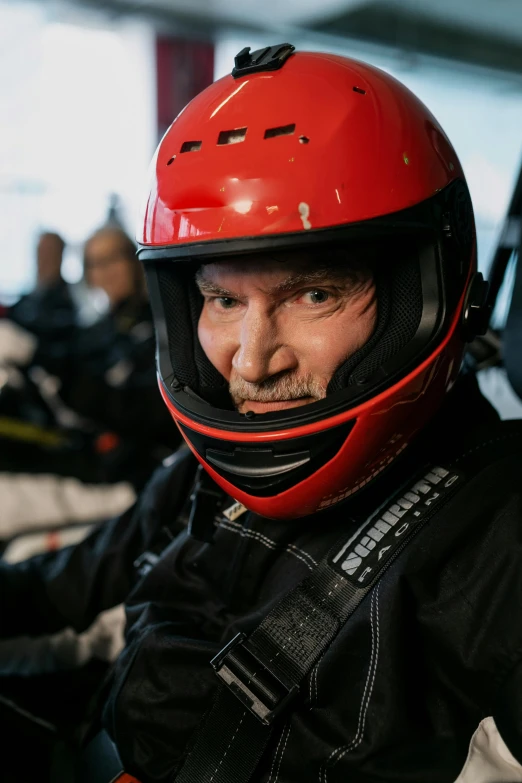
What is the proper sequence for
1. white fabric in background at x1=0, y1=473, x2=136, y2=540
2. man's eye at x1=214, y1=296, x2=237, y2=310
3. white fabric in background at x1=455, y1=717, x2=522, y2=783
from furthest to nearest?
white fabric in background at x1=0, y1=473, x2=136, y2=540, man's eye at x1=214, y1=296, x2=237, y2=310, white fabric in background at x1=455, y1=717, x2=522, y2=783

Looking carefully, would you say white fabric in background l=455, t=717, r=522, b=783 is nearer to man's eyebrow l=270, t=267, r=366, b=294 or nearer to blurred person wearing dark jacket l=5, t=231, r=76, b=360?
man's eyebrow l=270, t=267, r=366, b=294

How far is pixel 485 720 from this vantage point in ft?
2.08

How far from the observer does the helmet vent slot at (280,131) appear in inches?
28.3

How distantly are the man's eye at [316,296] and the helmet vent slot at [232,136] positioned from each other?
0.58ft

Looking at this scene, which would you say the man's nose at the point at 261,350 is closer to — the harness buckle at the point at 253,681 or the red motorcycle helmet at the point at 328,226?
the red motorcycle helmet at the point at 328,226

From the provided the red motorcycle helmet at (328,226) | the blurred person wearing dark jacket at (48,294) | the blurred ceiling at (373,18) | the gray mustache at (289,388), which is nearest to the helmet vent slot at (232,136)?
the red motorcycle helmet at (328,226)

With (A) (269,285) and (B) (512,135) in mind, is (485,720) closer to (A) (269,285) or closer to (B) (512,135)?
(A) (269,285)

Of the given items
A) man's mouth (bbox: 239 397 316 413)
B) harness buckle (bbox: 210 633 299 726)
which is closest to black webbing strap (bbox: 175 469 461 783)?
harness buckle (bbox: 210 633 299 726)

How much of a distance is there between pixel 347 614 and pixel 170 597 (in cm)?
Result: 28

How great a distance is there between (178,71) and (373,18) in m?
1.00

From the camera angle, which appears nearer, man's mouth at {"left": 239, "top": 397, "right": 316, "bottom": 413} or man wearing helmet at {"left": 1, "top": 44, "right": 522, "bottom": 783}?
man wearing helmet at {"left": 1, "top": 44, "right": 522, "bottom": 783}

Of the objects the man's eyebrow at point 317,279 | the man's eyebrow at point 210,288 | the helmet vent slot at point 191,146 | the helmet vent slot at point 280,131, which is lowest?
the man's eyebrow at point 210,288

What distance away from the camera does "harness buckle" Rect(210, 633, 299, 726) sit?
27.1 inches

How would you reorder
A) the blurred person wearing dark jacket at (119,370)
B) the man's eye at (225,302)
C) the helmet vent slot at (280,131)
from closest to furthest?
1. the helmet vent slot at (280,131)
2. the man's eye at (225,302)
3. the blurred person wearing dark jacket at (119,370)
